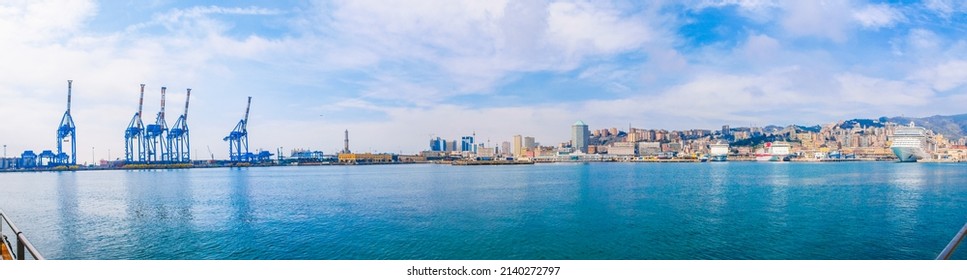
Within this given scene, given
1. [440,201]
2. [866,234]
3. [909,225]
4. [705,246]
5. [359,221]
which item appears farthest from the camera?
[440,201]

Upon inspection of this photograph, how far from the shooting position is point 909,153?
42.0 metres

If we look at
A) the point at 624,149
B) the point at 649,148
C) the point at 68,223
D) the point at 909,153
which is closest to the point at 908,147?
the point at 909,153

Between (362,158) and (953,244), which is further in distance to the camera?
(362,158)

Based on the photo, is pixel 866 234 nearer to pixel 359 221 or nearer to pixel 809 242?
pixel 809 242

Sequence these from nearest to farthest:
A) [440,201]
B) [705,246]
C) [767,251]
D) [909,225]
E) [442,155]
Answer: [767,251] → [705,246] → [909,225] → [440,201] → [442,155]

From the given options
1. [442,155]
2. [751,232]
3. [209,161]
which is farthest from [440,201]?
[442,155]

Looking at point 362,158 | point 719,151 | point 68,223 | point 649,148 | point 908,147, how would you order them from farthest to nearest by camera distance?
point 362,158 → point 649,148 → point 719,151 → point 908,147 → point 68,223

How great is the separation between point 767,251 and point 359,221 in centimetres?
614

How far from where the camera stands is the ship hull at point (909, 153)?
40975mm

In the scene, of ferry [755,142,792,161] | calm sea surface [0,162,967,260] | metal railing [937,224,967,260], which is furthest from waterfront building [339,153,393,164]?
metal railing [937,224,967,260]

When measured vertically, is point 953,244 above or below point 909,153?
above

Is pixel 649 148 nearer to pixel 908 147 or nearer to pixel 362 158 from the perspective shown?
pixel 908 147

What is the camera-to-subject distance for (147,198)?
14.4 metres
